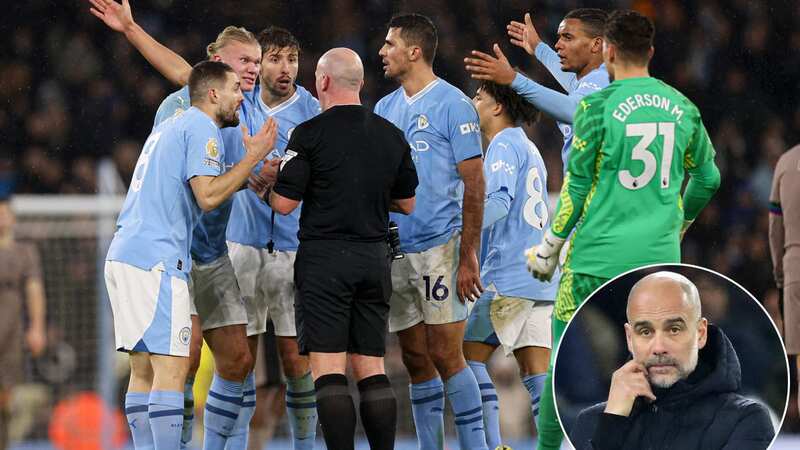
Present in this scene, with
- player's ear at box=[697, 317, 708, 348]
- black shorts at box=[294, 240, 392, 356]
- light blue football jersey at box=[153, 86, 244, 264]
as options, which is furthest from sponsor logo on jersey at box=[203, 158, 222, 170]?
player's ear at box=[697, 317, 708, 348]

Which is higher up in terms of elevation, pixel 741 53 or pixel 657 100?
pixel 741 53

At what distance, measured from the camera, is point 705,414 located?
13.8 ft

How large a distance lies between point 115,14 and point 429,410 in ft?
8.37

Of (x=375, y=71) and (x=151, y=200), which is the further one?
(x=375, y=71)

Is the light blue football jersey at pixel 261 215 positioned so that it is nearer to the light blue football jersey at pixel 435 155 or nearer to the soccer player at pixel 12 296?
the light blue football jersey at pixel 435 155

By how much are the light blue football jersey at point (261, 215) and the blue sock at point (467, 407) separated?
39.7 inches

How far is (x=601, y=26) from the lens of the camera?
5.84m

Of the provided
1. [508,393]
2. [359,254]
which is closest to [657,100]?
[359,254]

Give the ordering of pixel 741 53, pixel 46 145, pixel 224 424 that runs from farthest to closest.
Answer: pixel 741 53 → pixel 46 145 → pixel 224 424

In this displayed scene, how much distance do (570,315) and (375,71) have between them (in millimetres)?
7718

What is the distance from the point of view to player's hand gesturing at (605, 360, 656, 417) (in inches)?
165

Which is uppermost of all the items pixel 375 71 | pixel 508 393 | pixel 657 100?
pixel 375 71

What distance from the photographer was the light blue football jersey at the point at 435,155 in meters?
5.77

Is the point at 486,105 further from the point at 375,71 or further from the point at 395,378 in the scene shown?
the point at 375,71
